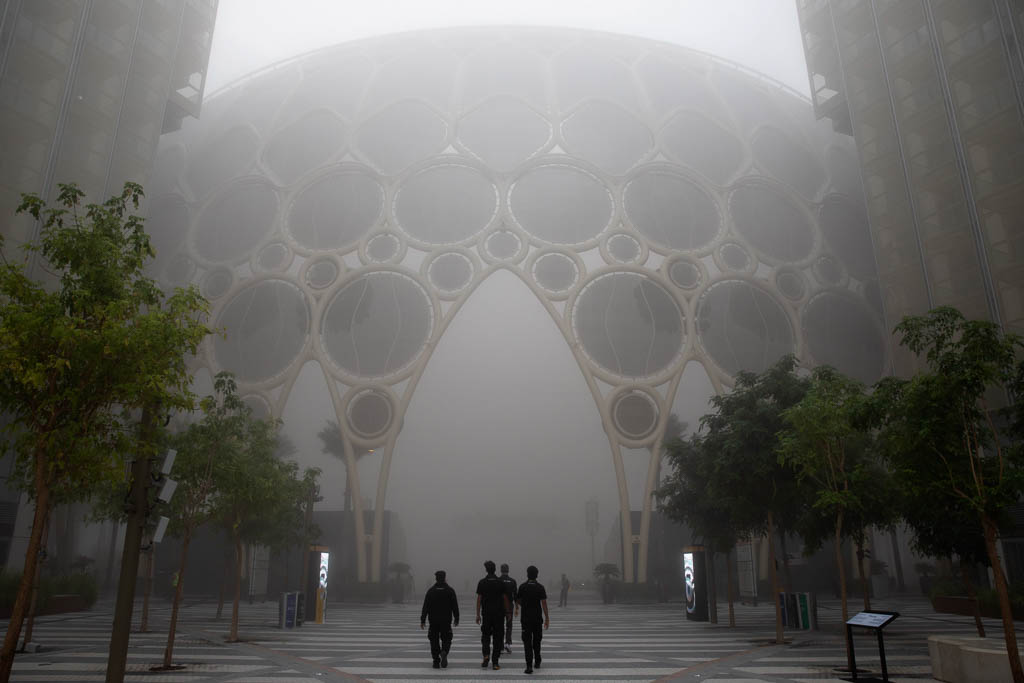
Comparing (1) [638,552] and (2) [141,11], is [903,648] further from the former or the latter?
(2) [141,11]

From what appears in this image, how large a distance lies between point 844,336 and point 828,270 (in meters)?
5.00

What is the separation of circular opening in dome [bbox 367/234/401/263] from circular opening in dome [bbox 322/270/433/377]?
1383mm

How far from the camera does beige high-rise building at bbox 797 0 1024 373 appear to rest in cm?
3058

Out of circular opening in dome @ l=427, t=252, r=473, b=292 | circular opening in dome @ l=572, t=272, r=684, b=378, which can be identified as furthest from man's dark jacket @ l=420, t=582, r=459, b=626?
circular opening in dome @ l=427, t=252, r=473, b=292

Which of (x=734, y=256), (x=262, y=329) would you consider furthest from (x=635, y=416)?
(x=262, y=329)

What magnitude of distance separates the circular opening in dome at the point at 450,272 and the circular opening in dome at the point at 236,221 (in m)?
12.3

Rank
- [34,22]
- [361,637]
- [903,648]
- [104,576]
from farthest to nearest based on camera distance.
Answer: [104,576] → [34,22] → [361,637] → [903,648]

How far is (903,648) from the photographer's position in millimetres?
15547

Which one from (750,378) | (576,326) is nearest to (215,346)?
(576,326)

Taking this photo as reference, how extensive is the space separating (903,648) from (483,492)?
1111 inches

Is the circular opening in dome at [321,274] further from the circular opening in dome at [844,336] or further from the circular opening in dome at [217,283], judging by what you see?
the circular opening in dome at [844,336]

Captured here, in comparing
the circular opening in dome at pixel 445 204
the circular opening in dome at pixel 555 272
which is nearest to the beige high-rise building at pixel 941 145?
the circular opening in dome at pixel 555 272

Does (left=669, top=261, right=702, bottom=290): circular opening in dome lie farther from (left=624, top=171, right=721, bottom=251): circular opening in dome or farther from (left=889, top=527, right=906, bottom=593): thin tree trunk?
(left=889, top=527, right=906, bottom=593): thin tree trunk

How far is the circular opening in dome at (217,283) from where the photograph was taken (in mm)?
46094
